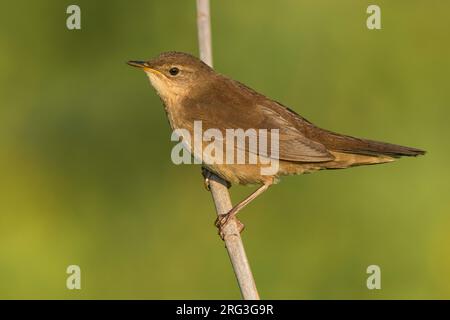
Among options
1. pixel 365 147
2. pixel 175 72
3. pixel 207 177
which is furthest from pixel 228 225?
pixel 175 72

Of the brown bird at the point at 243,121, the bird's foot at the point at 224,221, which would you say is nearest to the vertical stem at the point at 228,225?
the bird's foot at the point at 224,221

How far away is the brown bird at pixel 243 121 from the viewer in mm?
5871

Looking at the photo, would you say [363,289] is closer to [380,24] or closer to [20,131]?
[380,24]

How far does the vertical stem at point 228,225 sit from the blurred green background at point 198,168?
0.73 m

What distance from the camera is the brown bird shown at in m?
5.87

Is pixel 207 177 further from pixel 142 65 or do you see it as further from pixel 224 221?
pixel 142 65

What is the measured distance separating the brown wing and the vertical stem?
0.42 metres

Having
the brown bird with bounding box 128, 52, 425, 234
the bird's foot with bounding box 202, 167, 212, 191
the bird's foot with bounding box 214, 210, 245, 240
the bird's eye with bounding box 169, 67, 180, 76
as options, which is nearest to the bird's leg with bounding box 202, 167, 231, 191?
the bird's foot with bounding box 202, 167, 212, 191

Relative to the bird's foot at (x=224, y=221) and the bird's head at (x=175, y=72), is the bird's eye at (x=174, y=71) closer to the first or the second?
the bird's head at (x=175, y=72)

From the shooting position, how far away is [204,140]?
19.4 ft

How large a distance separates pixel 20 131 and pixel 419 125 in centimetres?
335

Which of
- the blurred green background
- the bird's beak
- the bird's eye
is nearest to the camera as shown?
the bird's beak

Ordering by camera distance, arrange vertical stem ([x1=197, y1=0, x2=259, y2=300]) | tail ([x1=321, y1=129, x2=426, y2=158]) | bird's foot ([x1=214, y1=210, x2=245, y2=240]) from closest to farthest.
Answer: vertical stem ([x1=197, y1=0, x2=259, y2=300])
tail ([x1=321, y1=129, x2=426, y2=158])
bird's foot ([x1=214, y1=210, x2=245, y2=240])

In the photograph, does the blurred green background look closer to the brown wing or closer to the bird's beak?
the brown wing
